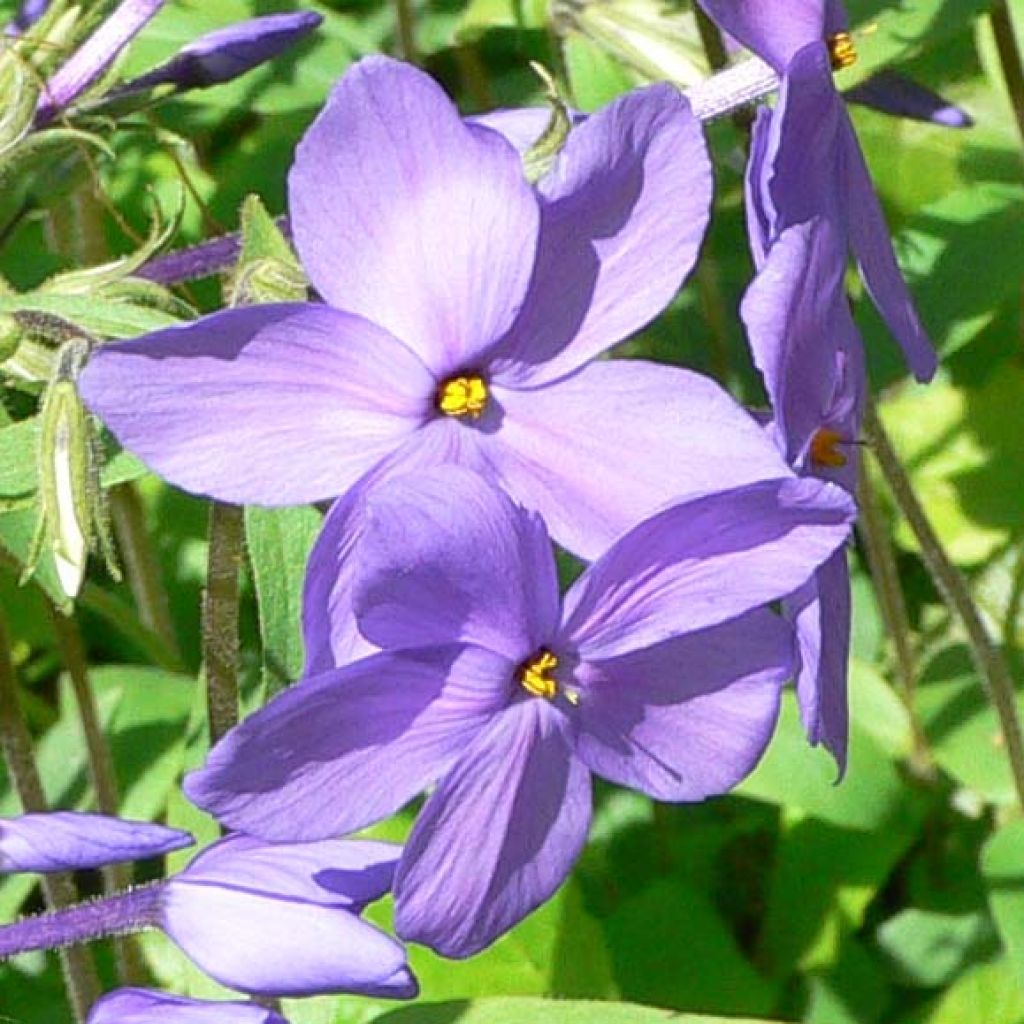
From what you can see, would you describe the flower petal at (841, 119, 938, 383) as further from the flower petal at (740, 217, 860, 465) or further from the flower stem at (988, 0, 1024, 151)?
the flower stem at (988, 0, 1024, 151)

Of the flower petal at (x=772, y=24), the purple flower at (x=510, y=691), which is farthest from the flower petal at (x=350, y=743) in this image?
the flower petal at (x=772, y=24)

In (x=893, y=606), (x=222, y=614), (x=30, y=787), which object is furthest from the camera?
(x=893, y=606)

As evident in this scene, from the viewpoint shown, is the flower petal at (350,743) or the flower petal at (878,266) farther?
the flower petal at (878,266)

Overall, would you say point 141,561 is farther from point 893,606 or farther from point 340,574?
point 340,574

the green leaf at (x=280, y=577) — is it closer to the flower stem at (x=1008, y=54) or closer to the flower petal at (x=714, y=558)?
the flower petal at (x=714, y=558)

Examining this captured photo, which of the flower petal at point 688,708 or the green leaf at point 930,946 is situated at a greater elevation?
the flower petal at point 688,708

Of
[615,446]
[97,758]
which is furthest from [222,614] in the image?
[97,758]

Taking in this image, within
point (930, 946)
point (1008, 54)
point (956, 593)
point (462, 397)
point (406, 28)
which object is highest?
point (462, 397)
